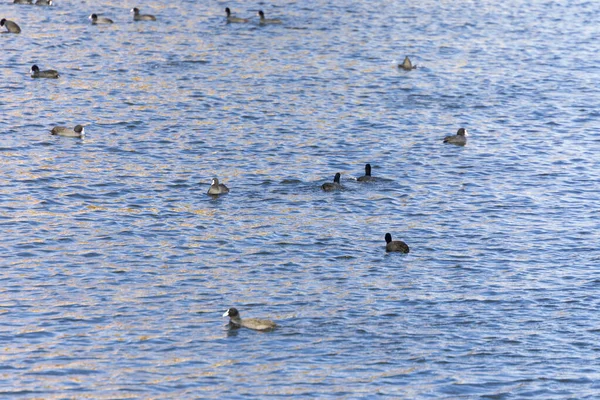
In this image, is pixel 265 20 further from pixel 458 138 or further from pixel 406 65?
pixel 458 138

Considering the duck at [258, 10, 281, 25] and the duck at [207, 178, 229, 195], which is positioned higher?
the duck at [258, 10, 281, 25]

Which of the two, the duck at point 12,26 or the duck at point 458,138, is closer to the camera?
the duck at point 458,138

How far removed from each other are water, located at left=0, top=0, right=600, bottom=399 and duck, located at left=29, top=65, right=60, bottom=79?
48 centimetres

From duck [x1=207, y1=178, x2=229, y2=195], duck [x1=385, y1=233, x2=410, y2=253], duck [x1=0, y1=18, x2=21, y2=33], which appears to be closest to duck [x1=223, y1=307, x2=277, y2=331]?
duck [x1=385, y1=233, x2=410, y2=253]

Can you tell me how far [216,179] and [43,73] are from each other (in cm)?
1568

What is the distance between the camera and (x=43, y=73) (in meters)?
47.7

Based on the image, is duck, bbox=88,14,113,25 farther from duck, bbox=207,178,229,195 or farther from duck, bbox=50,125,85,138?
duck, bbox=207,178,229,195

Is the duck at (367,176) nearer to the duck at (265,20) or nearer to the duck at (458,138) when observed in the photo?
the duck at (458,138)

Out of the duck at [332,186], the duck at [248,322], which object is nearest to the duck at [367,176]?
the duck at [332,186]

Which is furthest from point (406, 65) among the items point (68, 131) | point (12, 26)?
point (12, 26)

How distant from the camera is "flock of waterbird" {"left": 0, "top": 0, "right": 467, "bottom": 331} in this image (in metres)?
25.9

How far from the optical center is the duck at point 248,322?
25.8 meters

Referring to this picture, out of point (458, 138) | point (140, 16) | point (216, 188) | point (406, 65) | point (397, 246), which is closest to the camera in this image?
point (397, 246)

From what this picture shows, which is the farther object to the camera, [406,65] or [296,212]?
[406,65]
